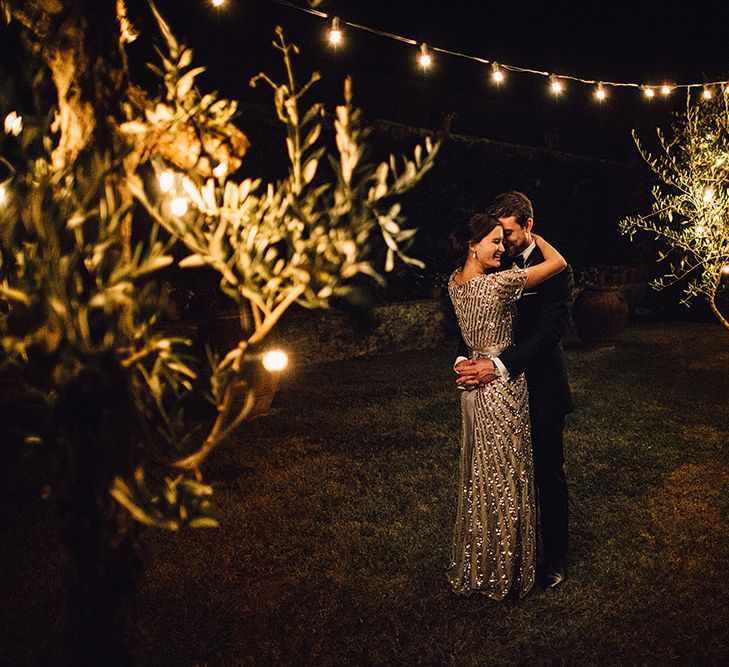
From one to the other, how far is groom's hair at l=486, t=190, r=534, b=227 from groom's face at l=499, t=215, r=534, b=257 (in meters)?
0.02

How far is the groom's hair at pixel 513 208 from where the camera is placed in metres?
3.56

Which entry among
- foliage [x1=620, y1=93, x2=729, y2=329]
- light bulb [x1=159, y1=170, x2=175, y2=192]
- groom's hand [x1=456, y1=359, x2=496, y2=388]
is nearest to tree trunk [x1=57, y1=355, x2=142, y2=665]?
light bulb [x1=159, y1=170, x2=175, y2=192]

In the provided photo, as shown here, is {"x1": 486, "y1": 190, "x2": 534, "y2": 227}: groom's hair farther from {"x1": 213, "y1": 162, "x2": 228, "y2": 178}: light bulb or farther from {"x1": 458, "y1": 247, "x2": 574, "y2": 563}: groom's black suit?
{"x1": 213, "y1": 162, "x2": 228, "y2": 178}: light bulb

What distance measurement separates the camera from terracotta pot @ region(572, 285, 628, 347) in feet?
38.3

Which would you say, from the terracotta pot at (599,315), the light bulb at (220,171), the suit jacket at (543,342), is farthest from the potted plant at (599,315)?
the light bulb at (220,171)

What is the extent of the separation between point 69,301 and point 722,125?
26.3ft

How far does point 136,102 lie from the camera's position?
219cm

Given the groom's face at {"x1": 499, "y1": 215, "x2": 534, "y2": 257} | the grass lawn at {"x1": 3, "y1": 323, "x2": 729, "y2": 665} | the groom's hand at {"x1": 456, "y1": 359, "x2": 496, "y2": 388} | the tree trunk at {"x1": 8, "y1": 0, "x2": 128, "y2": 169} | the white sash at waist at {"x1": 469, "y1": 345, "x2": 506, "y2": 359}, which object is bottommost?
the grass lawn at {"x1": 3, "y1": 323, "x2": 729, "y2": 665}

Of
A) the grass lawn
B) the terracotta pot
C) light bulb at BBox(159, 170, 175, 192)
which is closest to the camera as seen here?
light bulb at BBox(159, 170, 175, 192)

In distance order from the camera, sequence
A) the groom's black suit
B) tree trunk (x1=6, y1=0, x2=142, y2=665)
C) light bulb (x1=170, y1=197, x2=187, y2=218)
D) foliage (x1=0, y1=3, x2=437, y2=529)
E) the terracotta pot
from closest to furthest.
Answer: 1. foliage (x1=0, y1=3, x2=437, y2=529)
2. light bulb (x1=170, y1=197, x2=187, y2=218)
3. tree trunk (x1=6, y1=0, x2=142, y2=665)
4. the groom's black suit
5. the terracotta pot

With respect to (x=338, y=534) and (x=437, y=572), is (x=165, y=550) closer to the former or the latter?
(x=338, y=534)

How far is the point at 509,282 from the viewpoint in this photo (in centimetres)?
339

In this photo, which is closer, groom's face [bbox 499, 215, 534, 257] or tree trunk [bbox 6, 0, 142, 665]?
tree trunk [bbox 6, 0, 142, 665]

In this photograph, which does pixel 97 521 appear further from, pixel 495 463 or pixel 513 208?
pixel 513 208
